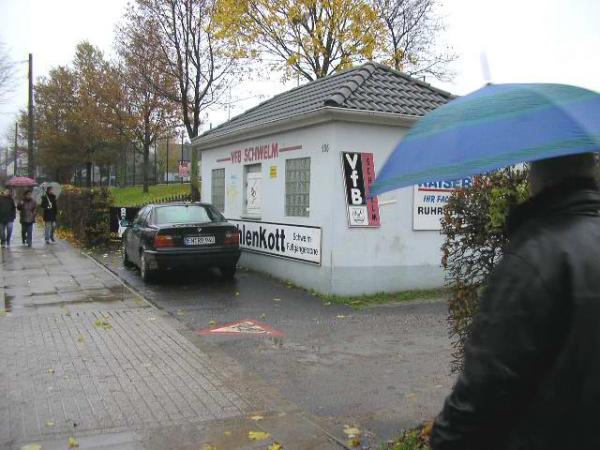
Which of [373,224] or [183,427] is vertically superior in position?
[373,224]

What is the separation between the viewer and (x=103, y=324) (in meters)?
8.07

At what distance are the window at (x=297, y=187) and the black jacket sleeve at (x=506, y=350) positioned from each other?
30.6 ft

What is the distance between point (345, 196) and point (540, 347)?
8.65 metres

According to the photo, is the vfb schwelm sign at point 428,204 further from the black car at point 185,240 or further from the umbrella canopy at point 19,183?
the umbrella canopy at point 19,183

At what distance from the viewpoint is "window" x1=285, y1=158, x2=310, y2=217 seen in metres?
11.1

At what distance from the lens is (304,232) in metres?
10.9

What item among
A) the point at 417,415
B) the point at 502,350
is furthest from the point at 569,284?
the point at 417,415

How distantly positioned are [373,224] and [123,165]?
1978 inches

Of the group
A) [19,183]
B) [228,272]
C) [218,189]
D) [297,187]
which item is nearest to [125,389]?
[297,187]

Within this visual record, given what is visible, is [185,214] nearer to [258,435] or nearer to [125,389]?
[125,389]

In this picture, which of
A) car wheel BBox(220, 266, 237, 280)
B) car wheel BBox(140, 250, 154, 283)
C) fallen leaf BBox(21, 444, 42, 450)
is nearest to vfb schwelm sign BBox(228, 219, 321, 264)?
car wheel BBox(220, 266, 237, 280)

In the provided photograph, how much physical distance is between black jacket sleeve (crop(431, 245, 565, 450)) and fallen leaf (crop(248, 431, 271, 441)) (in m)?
2.85

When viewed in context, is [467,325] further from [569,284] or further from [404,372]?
[569,284]

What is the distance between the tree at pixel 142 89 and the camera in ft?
84.5
